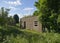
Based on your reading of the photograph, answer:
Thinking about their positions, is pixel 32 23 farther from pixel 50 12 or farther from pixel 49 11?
pixel 50 12

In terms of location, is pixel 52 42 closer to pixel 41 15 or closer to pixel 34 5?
pixel 41 15

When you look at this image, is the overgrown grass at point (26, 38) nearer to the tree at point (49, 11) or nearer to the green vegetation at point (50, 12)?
the green vegetation at point (50, 12)

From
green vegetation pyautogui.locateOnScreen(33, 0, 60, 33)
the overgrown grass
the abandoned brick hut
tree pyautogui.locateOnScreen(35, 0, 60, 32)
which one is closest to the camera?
the overgrown grass

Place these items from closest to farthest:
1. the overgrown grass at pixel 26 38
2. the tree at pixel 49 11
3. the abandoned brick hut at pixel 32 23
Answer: the overgrown grass at pixel 26 38, the tree at pixel 49 11, the abandoned brick hut at pixel 32 23

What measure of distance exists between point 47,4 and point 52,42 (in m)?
16.5

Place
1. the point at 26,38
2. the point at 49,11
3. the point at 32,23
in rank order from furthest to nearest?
the point at 32,23, the point at 49,11, the point at 26,38

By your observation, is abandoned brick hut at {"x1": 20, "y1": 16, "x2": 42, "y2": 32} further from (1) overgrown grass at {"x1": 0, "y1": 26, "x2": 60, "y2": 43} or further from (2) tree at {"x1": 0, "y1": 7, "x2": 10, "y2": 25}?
(1) overgrown grass at {"x1": 0, "y1": 26, "x2": 60, "y2": 43}

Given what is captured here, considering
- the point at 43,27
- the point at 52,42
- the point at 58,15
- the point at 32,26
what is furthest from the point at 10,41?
the point at 32,26

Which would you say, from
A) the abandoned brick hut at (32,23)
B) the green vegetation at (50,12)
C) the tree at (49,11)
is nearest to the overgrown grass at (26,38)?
the green vegetation at (50,12)

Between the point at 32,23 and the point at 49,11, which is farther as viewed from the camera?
the point at 32,23

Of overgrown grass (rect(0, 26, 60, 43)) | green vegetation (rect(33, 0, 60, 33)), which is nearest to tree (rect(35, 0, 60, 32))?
green vegetation (rect(33, 0, 60, 33))

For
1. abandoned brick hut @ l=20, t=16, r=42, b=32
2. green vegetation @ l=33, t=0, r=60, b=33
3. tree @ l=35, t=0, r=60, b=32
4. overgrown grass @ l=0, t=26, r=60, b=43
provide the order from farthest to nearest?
abandoned brick hut @ l=20, t=16, r=42, b=32
tree @ l=35, t=0, r=60, b=32
green vegetation @ l=33, t=0, r=60, b=33
overgrown grass @ l=0, t=26, r=60, b=43

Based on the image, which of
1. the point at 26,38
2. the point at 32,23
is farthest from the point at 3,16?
the point at 26,38

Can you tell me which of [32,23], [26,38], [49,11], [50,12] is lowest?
[26,38]
